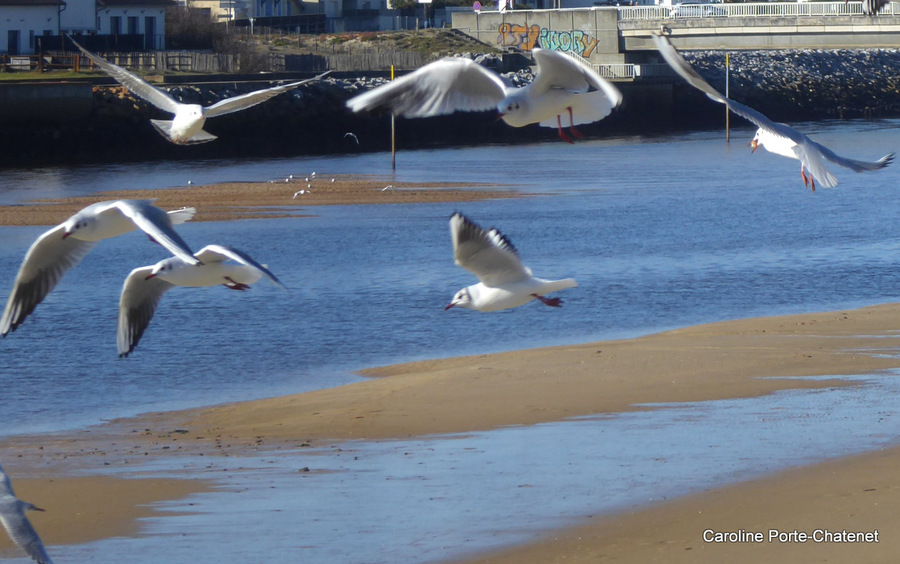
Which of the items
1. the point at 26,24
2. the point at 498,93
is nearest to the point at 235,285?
the point at 498,93

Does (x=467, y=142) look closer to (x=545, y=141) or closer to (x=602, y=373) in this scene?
(x=545, y=141)

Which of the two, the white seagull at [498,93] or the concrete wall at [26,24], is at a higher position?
the concrete wall at [26,24]

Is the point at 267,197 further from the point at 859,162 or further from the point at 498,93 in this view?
the point at 859,162

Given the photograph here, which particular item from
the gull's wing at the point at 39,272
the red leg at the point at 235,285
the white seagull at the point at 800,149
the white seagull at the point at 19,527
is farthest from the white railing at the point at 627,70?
the white seagull at the point at 19,527

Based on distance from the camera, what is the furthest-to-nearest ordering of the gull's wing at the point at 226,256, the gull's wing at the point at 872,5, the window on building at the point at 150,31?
the window on building at the point at 150,31 < the gull's wing at the point at 872,5 < the gull's wing at the point at 226,256

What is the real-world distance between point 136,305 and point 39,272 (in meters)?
0.73

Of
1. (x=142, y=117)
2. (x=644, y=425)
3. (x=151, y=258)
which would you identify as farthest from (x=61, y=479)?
(x=142, y=117)

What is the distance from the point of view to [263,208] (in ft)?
106

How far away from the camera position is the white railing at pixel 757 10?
47953mm

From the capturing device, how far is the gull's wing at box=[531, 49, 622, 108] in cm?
845

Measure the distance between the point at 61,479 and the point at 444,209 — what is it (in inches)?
861

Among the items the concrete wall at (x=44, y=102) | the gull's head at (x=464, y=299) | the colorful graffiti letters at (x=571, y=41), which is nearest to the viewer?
the gull's head at (x=464, y=299)

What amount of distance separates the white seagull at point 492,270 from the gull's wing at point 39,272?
252 cm

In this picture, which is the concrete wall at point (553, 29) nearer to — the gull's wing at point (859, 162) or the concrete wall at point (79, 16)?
the concrete wall at point (79, 16)
